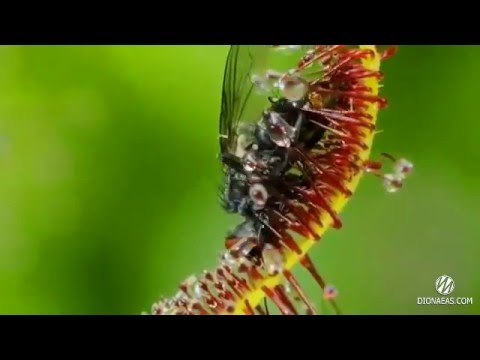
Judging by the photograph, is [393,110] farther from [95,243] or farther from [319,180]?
[95,243]

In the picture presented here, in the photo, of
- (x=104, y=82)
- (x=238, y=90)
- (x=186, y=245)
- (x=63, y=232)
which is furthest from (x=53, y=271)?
(x=238, y=90)

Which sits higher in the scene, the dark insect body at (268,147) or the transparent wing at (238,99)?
the transparent wing at (238,99)

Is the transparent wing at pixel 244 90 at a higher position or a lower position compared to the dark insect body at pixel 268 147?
higher

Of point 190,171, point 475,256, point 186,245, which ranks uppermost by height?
→ point 190,171

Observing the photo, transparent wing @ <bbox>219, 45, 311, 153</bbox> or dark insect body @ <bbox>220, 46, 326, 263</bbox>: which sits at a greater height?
transparent wing @ <bbox>219, 45, 311, 153</bbox>

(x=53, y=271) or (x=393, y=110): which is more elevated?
(x=393, y=110)

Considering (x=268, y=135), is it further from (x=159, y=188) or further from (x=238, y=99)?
(x=159, y=188)

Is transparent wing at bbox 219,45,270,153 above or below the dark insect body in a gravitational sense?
above

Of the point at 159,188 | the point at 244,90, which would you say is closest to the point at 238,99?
the point at 244,90
